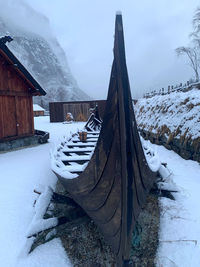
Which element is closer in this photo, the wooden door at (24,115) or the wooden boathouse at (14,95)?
the wooden boathouse at (14,95)

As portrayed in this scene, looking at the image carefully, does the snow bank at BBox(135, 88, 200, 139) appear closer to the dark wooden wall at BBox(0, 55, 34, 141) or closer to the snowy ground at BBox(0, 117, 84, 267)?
the snowy ground at BBox(0, 117, 84, 267)

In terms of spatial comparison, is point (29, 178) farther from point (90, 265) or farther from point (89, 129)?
point (89, 129)

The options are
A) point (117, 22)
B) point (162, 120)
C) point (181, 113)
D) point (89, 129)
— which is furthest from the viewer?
point (89, 129)

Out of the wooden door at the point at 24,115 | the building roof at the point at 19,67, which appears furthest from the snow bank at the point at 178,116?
the wooden door at the point at 24,115

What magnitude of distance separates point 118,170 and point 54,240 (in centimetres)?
194

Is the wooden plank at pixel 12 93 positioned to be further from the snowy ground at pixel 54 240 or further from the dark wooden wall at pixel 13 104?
the snowy ground at pixel 54 240

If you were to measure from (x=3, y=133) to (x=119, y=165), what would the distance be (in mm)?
7146

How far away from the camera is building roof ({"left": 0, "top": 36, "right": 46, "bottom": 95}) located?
6.77 m

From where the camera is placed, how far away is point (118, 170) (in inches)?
76.2

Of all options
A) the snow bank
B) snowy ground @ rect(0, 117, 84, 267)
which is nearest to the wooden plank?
snowy ground @ rect(0, 117, 84, 267)

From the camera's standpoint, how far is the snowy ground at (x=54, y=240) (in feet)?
8.04

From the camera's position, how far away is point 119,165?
192 centimetres

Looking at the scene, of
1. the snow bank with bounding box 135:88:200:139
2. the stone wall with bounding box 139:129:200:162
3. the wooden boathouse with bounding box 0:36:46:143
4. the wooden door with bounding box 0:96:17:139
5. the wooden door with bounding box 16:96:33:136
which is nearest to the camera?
the stone wall with bounding box 139:129:200:162

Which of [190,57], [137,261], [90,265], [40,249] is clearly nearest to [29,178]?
[40,249]
